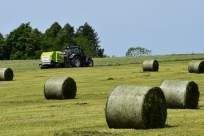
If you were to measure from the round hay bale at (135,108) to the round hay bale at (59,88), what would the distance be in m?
10.9

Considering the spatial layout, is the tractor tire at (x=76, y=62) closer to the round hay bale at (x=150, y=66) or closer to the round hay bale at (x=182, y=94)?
the round hay bale at (x=150, y=66)

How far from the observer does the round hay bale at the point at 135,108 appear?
46.0ft

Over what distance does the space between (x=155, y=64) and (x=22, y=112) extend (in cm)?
2723

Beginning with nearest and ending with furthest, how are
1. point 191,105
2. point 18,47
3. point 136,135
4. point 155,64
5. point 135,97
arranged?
point 136,135, point 135,97, point 191,105, point 155,64, point 18,47

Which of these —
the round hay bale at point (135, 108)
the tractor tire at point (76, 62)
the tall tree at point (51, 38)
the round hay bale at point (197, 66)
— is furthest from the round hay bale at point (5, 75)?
the tall tree at point (51, 38)

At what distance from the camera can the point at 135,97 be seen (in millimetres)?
14258

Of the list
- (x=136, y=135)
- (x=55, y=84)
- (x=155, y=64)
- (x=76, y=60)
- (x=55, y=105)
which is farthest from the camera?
(x=76, y=60)

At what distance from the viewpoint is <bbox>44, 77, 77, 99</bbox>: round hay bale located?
25.4 m

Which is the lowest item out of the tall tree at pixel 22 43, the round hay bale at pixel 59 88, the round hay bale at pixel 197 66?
the round hay bale at pixel 59 88

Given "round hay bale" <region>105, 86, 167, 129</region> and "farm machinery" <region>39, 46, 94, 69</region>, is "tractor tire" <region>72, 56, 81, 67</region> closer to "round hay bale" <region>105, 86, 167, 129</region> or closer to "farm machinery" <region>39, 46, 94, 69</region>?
"farm machinery" <region>39, 46, 94, 69</region>

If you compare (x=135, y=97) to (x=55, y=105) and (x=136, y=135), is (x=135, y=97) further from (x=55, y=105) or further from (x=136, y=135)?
A: (x=55, y=105)

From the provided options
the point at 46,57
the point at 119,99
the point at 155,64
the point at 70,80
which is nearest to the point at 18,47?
the point at 46,57

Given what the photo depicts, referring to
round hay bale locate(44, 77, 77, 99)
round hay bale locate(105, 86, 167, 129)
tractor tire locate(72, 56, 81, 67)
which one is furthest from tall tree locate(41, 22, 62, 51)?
round hay bale locate(105, 86, 167, 129)

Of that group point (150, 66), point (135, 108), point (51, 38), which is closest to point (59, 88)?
point (135, 108)
